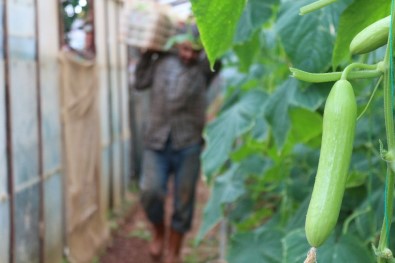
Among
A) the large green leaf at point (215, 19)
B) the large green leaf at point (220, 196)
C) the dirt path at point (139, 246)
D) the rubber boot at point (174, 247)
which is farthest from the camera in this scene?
the dirt path at point (139, 246)

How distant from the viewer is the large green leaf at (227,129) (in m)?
1.71

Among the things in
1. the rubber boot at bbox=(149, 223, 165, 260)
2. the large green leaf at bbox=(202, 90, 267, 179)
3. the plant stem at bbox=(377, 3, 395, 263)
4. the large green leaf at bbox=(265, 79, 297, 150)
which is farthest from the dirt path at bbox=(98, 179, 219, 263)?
the plant stem at bbox=(377, 3, 395, 263)

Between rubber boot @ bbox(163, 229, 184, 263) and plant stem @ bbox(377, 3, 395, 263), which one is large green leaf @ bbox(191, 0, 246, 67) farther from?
rubber boot @ bbox(163, 229, 184, 263)

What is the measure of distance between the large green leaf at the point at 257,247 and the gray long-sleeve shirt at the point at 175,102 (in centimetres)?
205

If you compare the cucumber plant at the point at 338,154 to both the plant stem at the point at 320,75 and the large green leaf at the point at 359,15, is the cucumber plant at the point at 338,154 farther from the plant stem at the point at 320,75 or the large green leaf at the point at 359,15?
the large green leaf at the point at 359,15

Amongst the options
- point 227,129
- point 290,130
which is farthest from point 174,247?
point 290,130

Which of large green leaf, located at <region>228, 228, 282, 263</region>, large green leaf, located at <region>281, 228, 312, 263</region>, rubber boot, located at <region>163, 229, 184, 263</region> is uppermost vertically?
large green leaf, located at <region>281, 228, 312, 263</region>

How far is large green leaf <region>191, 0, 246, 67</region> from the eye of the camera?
829mm

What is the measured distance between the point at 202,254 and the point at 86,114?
1.22 metres

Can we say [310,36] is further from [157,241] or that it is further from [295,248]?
[157,241]

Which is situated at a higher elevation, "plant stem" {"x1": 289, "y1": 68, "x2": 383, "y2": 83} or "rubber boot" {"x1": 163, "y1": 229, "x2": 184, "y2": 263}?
"plant stem" {"x1": 289, "y1": 68, "x2": 383, "y2": 83}

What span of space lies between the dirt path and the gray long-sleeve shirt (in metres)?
0.84

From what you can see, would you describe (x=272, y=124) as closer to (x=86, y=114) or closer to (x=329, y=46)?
(x=329, y=46)

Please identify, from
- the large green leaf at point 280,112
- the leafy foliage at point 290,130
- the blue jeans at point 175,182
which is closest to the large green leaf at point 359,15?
the leafy foliage at point 290,130
